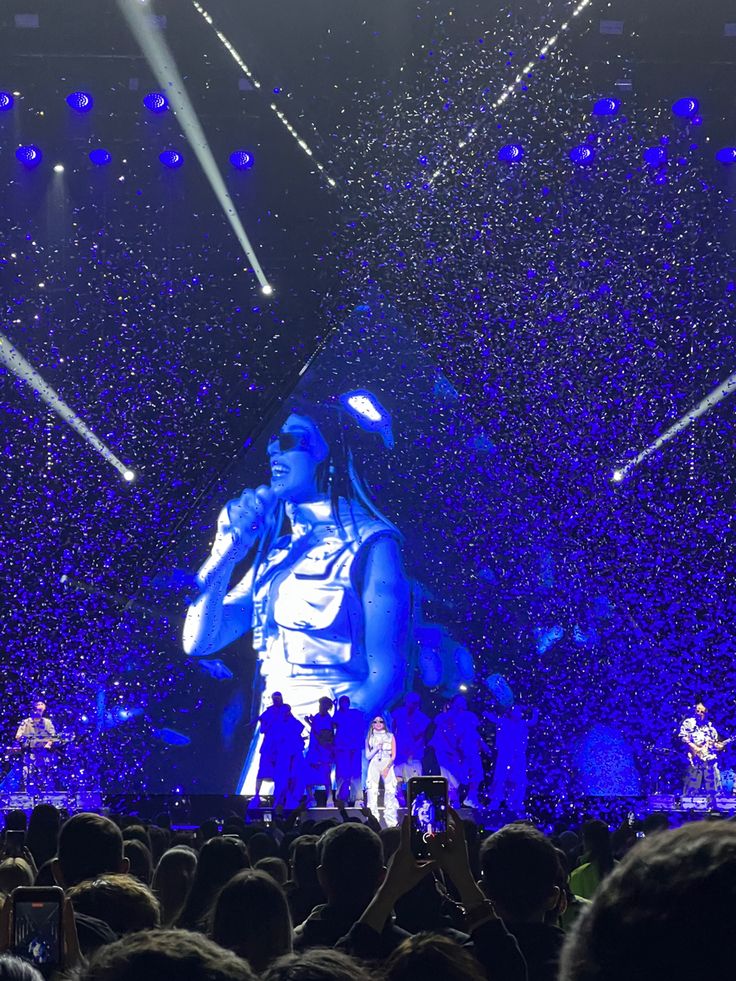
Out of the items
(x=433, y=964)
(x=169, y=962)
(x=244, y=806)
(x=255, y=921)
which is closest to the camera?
(x=169, y=962)

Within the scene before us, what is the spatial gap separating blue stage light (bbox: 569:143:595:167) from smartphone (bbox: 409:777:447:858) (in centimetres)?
1494

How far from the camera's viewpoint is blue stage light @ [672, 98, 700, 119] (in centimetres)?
1658

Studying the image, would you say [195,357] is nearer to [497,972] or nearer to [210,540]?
[210,540]

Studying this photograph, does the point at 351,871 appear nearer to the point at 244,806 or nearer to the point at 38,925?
the point at 38,925

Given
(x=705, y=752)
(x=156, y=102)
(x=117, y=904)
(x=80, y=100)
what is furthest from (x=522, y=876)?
(x=80, y=100)

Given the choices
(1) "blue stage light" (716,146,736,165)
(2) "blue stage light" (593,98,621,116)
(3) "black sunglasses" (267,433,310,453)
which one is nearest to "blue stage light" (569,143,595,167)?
(2) "blue stage light" (593,98,621,116)

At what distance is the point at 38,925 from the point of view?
1.78 meters

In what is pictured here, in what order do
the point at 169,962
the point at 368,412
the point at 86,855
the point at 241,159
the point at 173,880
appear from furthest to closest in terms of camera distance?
the point at 368,412, the point at 241,159, the point at 173,880, the point at 86,855, the point at 169,962

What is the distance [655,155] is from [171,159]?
6650mm

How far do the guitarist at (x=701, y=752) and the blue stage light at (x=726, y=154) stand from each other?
7.34 meters

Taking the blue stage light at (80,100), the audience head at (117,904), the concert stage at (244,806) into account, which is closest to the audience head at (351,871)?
the audience head at (117,904)

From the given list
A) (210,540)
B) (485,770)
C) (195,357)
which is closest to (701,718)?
(485,770)

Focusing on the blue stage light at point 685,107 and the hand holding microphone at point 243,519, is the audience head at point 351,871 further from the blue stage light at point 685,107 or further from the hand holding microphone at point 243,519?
the blue stage light at point 685,107

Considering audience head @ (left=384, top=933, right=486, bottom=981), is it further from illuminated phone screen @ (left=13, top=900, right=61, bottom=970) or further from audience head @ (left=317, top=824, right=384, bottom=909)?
audience head @ (left=317, top=824, right=384, bottom=909)
